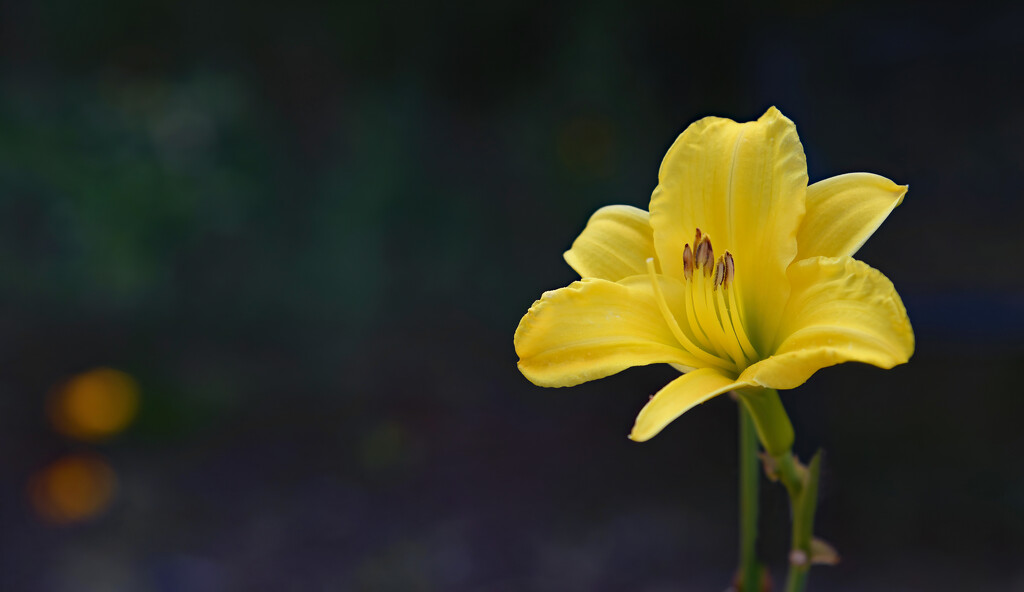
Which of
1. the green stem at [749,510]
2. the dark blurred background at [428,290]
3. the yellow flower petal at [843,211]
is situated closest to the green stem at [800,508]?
the green stem at [749,510]

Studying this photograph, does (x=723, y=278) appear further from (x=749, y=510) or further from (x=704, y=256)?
(x=749, y=510)

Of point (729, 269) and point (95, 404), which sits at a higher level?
point (729, 269)

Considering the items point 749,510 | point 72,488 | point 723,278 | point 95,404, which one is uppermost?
point 723,278

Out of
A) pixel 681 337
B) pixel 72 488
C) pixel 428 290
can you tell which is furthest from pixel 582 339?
pixel 72 488

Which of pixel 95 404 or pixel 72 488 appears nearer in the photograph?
pixel 72 488

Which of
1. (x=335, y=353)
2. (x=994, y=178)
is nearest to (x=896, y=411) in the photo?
(x=994, y=178)

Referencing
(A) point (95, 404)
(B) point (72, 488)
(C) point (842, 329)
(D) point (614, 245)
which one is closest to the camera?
(C) point (842, 329)

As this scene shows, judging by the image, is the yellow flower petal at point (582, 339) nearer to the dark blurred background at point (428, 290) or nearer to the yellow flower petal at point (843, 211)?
the yellow flower petal at point (843, 211)
